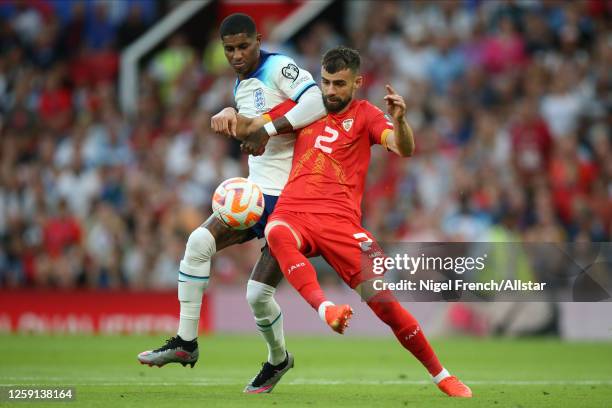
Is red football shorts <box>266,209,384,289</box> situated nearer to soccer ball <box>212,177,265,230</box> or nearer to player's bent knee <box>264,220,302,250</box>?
player's bent knee <box>264,220,302,250</box>

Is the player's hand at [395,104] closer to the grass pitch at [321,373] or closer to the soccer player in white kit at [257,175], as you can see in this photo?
the soccer player in white kit at [257,175]

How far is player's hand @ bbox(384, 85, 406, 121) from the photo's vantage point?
25.1 ft

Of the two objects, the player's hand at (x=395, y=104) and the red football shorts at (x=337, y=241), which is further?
the red football shorts at (x=337, y=241)

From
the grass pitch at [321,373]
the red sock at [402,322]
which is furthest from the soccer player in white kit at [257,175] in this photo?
the red sock at [402,322]

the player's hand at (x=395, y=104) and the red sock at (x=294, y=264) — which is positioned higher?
the player's hand at (x=395, y=104)

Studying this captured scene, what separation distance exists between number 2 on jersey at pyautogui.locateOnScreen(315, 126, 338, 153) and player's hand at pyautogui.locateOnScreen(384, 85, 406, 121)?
2.28ft

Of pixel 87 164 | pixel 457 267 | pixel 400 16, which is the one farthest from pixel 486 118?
pixel 457 267

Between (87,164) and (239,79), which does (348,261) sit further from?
(87,164)

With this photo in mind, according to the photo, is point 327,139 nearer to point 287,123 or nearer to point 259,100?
point 287,123

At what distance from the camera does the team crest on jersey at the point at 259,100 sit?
28.9 feet

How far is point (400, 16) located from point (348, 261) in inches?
486

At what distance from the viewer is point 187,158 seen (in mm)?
18906

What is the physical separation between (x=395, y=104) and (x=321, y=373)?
3969 mm

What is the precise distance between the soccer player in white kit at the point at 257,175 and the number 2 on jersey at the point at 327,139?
146mm
